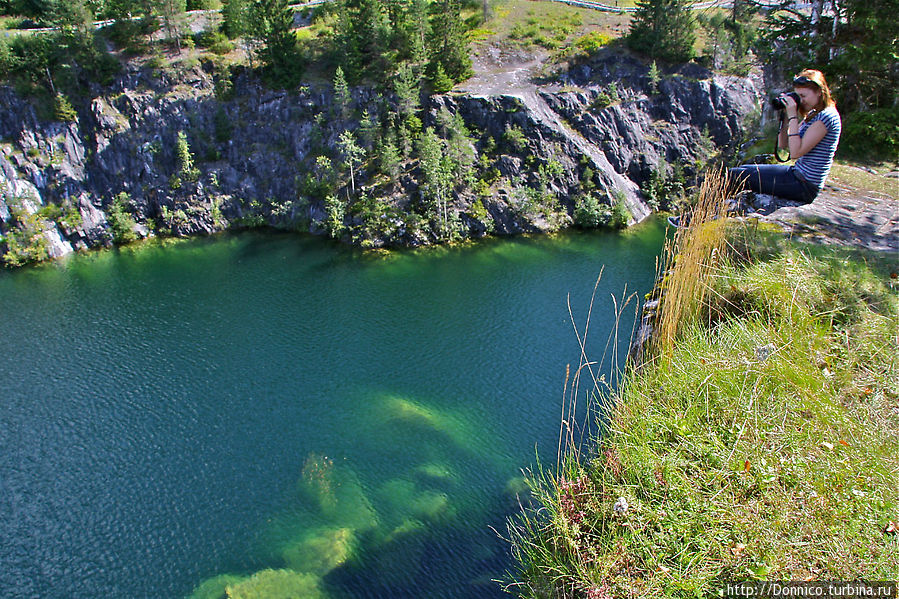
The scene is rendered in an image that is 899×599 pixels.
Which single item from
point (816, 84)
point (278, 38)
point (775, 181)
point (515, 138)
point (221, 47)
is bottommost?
point (515, 138)

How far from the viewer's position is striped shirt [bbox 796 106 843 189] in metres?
6.95

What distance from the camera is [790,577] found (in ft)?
15.2

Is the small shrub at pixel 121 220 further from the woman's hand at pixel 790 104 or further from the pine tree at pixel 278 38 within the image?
the woman's hand at pixel 790 104

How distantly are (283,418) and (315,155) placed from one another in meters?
22.9

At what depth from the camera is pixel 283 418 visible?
61.0 feet

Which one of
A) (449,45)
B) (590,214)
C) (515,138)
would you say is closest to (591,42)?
(449,45)

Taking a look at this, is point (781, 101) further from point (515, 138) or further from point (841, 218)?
point (515, 138)

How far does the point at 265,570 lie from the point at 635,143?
112 feet

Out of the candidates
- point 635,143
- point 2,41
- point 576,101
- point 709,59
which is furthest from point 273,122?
point 709,59

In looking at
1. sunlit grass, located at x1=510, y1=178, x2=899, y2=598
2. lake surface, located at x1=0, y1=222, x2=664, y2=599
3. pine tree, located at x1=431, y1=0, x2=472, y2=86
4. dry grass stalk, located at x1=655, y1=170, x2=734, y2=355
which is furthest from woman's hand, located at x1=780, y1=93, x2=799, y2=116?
pine tree, located at x1=431, y1=0, x2=472, y2=86

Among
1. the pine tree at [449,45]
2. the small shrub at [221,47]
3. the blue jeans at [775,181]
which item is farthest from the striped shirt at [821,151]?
the small shrub at [221,47]

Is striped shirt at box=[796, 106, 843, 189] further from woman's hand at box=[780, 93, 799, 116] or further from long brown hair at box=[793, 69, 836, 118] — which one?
woman's hand at box=[780, 93, 799, 116]

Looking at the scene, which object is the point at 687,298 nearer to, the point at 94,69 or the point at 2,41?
the point at 94,69

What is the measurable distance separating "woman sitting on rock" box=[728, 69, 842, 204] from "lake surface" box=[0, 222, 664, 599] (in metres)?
9.74
